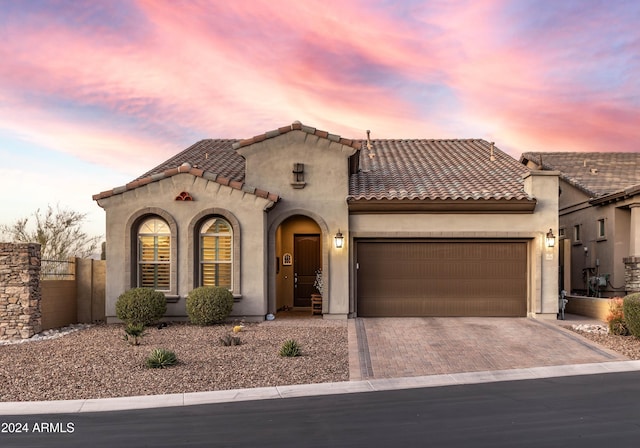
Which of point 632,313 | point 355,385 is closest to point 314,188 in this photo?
point 355,385

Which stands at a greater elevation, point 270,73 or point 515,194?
point 270,73

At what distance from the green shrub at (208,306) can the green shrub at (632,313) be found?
10288mm

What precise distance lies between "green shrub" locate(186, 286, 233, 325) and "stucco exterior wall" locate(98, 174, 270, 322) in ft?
2.83

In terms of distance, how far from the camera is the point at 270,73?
1766 cm

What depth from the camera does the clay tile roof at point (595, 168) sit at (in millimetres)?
25016

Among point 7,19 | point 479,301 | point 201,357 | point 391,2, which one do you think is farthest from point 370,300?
point 7,19

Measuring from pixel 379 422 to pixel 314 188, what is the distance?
418 inches

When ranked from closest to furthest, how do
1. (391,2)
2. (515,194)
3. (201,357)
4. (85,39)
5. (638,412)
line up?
(638,412), (201,357), (391,2), (85,39), (515,194)

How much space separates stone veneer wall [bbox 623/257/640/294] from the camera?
61.9ft

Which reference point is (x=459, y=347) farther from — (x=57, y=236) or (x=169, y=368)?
(x=57, y=236)

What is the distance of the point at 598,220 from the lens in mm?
22266

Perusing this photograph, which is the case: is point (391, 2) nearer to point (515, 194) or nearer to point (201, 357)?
point (515, 194)

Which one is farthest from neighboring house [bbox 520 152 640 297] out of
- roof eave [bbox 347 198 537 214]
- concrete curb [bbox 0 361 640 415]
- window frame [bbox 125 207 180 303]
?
window frame [bbox 125 207 180 303]

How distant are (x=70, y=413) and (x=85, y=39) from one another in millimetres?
11666
